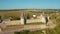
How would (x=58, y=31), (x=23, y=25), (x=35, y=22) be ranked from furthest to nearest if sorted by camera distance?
(x=35, y=22)
(x=23, y=25)
(x=58, y=31)

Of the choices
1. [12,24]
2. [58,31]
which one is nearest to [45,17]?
[12,24]

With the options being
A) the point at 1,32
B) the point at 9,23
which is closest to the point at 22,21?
the point at 9,23

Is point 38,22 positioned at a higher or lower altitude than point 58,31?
lower

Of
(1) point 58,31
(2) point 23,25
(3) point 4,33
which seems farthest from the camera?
(2) point 23,25

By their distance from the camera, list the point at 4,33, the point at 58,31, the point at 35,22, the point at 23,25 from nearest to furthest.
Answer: the point at 58,31, the point at 4,33, the point at 23,25, the point at 35,22

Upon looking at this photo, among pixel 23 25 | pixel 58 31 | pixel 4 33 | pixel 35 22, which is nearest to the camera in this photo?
pixel 58 31

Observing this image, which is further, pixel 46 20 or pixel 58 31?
pixel 46 20

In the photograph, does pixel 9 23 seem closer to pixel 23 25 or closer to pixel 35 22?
pixel 23 25

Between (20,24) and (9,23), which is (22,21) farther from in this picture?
(9,23)

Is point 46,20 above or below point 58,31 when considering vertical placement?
below
